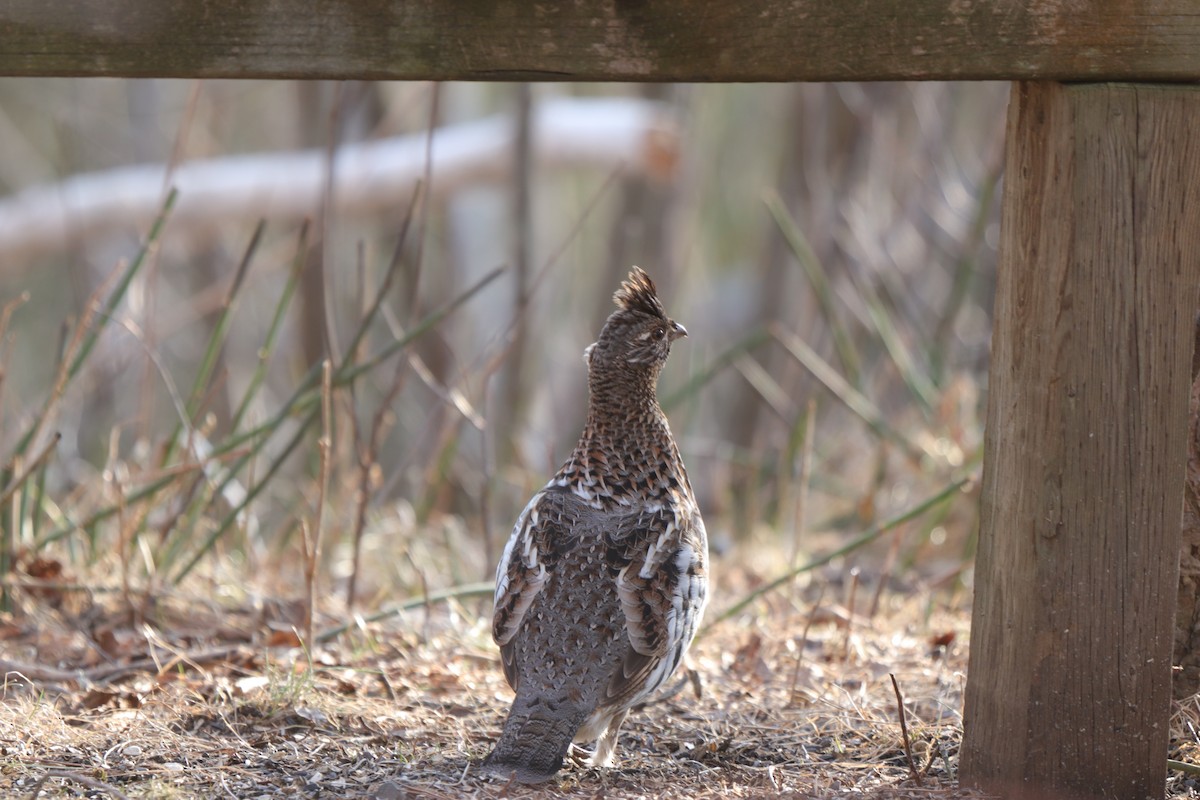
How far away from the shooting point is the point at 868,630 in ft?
14.6

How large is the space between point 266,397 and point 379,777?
1043 centimetres

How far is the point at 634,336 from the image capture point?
3.42 m

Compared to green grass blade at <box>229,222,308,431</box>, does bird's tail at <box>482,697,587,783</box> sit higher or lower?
lower

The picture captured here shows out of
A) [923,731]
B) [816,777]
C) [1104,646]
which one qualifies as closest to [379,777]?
[816,777]

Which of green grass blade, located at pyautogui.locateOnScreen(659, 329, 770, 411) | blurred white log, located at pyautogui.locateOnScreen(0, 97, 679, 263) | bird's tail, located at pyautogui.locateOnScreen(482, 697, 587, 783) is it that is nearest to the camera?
bird's tail, located at pyautogui.locateOnScreen(482, 697, 587, 783)

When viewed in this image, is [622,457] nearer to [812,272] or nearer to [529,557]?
[529,557]

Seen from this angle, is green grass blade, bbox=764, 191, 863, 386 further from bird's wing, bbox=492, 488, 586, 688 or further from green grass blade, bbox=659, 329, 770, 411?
bird's wing, bbox=492, 488, 586, 688

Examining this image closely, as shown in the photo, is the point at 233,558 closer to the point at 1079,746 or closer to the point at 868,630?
the point at 868,630

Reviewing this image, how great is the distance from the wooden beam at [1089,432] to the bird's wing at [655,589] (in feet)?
2.55

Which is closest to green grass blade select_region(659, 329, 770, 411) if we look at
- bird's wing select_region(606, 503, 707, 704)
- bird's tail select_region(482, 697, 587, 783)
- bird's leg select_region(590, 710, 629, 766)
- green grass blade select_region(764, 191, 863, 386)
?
green grass blade select_region(764, 191, 863, 386)

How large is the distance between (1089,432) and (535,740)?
140cm

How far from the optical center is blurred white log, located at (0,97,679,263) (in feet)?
28.2

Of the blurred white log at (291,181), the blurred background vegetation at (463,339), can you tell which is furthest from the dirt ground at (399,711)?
the blurred white log at (291,181)

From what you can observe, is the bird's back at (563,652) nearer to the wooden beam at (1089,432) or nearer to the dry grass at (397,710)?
the dry grass at (397,710)
